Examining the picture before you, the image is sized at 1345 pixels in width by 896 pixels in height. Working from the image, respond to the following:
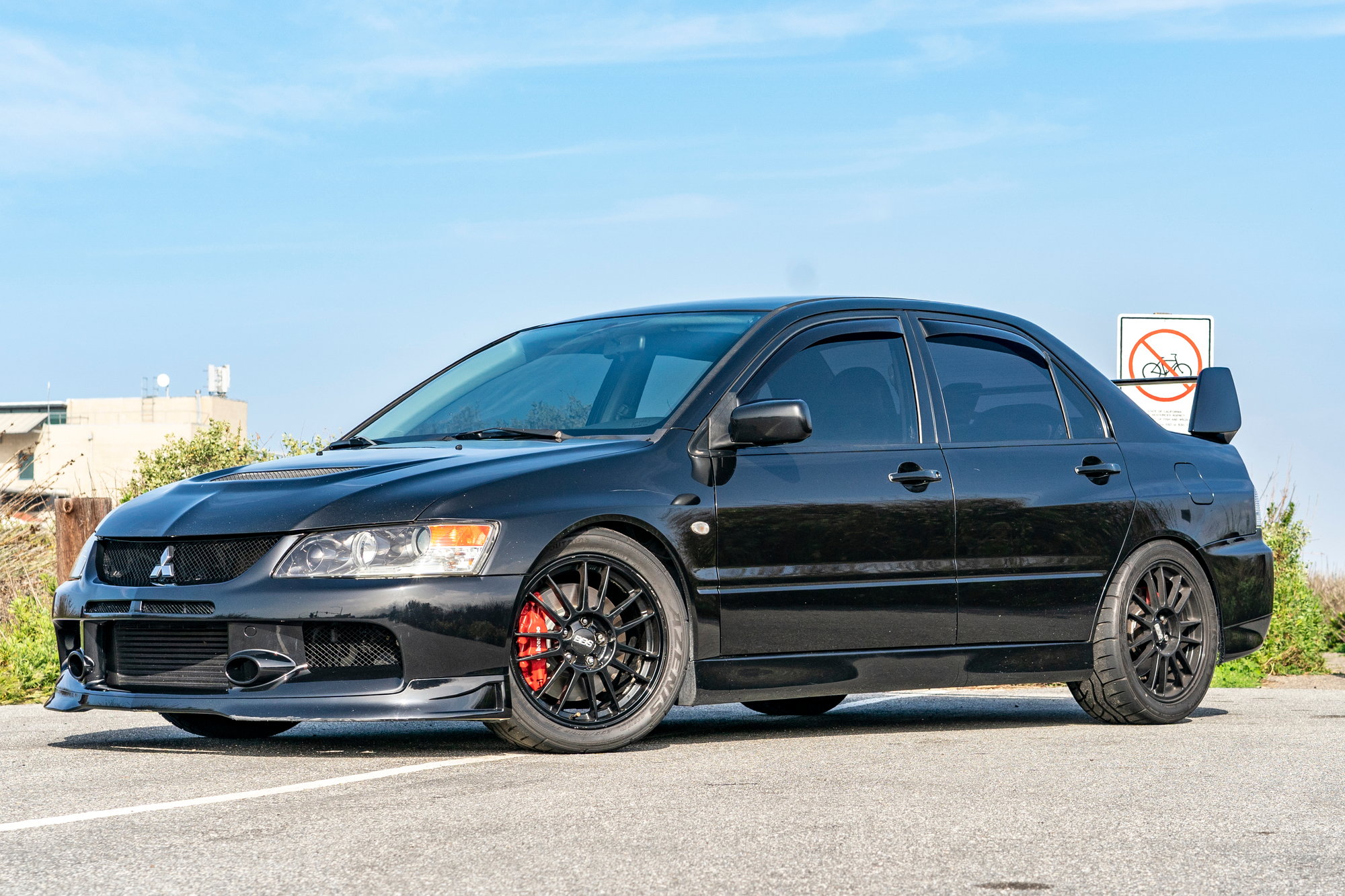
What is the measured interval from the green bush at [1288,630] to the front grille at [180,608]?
29.3 feet

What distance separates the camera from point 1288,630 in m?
13.8

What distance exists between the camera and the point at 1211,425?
9.07 metres

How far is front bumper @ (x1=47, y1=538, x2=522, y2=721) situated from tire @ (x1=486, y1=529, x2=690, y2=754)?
12cm

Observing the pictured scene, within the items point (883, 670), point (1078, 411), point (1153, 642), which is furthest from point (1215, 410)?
point (883, 670)

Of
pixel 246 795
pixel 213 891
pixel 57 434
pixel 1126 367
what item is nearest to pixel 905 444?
pixel 246 795

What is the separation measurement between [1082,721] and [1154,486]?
1156mm

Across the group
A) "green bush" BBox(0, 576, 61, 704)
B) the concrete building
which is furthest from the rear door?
the concrete building

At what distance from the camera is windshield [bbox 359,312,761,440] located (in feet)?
23.8

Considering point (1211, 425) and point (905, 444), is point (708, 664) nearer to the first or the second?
point (905, 444)

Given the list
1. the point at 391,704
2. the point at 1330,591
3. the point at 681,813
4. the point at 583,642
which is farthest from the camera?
the point at 1330,591

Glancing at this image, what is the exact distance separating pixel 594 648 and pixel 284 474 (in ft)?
4.37

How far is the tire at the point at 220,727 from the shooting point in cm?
730

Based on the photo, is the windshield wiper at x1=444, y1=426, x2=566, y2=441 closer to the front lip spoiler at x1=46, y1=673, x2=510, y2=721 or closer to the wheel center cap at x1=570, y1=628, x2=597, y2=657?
the wheel center cap at x1=570, y1=628, x2=597, y2=657

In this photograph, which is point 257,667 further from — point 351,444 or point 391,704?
point 351,444
